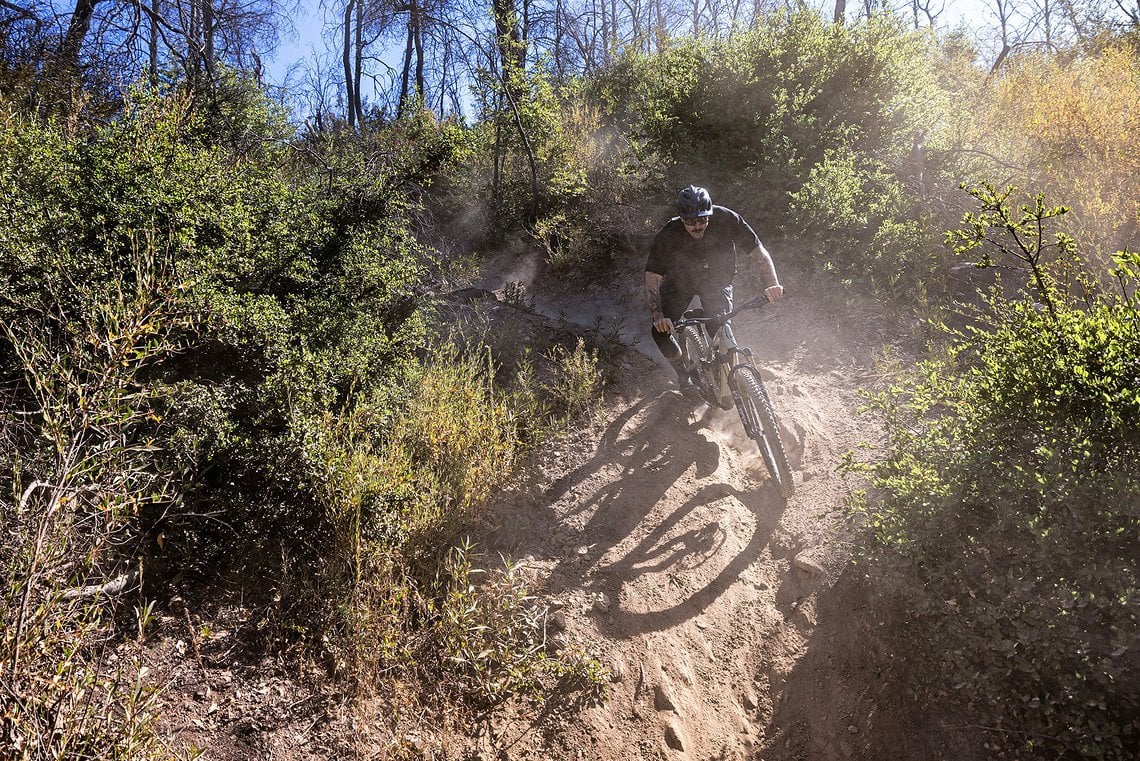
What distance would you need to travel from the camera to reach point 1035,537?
2.25 meters

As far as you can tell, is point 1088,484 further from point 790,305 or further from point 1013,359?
point 790,305

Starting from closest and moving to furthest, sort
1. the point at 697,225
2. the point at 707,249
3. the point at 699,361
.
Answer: the point at 697,225 → the point at 707,249 → the point at 699,361

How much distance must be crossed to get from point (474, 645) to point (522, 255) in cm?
857

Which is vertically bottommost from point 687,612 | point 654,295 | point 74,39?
point 687,612

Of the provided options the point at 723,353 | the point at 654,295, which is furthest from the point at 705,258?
the point at 723,353

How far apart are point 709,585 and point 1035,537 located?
1.74m

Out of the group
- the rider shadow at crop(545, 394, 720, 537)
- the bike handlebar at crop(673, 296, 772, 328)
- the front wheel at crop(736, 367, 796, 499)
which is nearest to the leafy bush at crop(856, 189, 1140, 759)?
the front wheel at crop(736, 367, 796, 499)

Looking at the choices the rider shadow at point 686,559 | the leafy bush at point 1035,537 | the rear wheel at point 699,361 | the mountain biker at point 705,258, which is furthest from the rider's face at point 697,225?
the rider shadow at point 686,559

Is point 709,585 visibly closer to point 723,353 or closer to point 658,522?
point 658,522

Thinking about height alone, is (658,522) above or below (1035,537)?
below

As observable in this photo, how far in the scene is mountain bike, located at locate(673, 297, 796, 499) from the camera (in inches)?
158

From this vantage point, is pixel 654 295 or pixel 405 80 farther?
pixel 405 80

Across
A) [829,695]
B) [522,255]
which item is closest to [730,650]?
[829,695]

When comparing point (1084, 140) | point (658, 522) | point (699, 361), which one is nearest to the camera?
point (658, 522)
